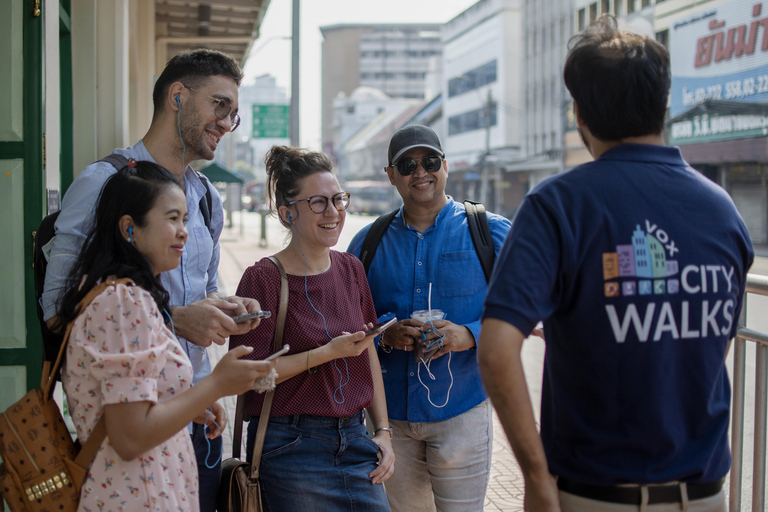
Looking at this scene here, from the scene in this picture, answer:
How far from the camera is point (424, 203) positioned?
3.18 meters

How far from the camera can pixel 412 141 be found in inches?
125

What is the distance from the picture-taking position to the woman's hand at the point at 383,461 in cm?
259

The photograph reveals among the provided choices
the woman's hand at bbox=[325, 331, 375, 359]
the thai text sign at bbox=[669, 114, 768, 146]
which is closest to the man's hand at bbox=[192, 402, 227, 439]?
the woman's hand at bbox=[325, 331, 375, 359]

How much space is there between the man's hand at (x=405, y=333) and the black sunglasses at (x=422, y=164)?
0.69 metres

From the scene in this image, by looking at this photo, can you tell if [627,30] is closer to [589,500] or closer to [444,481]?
[589,500]

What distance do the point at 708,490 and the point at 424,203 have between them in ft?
5.77

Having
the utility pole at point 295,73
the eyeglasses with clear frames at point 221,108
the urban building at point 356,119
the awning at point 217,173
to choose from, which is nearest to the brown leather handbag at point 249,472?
the eyeglasses with clear frames at point 221,108

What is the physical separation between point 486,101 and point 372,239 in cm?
5521

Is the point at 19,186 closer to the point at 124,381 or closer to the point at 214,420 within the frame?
the point at 214,420

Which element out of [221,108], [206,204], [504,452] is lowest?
[504,452]

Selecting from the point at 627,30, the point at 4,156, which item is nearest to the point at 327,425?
the point at 627,30

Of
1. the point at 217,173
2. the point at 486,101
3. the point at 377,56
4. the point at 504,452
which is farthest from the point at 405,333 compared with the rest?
the point at 377,56

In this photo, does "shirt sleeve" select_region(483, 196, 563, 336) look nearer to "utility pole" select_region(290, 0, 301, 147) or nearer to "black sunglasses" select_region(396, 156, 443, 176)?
"black sunglasses" select_region(396, 156, 443, 176)

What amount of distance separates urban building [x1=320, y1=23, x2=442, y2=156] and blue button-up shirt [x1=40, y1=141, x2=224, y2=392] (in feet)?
406
